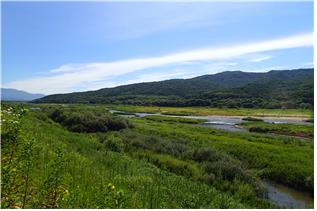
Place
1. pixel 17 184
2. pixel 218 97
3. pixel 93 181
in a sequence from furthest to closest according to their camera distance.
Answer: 1. pixel 218 97
2. pixel 93 181
3. pixel 17 184

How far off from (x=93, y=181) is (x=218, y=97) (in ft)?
421

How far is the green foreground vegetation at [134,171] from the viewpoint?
6434mm

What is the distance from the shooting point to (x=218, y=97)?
A: 444ft

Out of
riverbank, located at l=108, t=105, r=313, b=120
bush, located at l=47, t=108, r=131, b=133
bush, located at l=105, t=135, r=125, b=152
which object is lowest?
riverbank, located at l=108, t=105, r=313, b=120

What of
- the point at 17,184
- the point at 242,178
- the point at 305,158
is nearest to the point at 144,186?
the point at 17,184

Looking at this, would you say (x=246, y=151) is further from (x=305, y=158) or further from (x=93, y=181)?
(x=93, y=181)

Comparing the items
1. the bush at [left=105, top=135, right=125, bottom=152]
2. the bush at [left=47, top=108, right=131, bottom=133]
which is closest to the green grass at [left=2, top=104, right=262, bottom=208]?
the bush at [left=105, top=135, right=125, bottom=152]

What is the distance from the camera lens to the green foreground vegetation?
6434 mm

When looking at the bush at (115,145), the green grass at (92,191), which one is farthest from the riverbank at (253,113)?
the green grass at (92,191)

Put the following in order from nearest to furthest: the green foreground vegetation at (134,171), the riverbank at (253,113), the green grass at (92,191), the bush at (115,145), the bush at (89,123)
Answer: the green grass at (92,191) < the green foreground vegetation at (134,171) < the bush at (115,145) < the bush at (89,123) < the riverbank at (253,113)

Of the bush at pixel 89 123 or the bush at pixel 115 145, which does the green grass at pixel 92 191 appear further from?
the bush at pixel 89 123

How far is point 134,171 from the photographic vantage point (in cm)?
1332

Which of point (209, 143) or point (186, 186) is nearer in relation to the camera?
point (186, 186)

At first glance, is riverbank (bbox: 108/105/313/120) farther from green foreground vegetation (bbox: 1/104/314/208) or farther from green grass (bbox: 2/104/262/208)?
green grass (bbox: 2/104/262/208)
